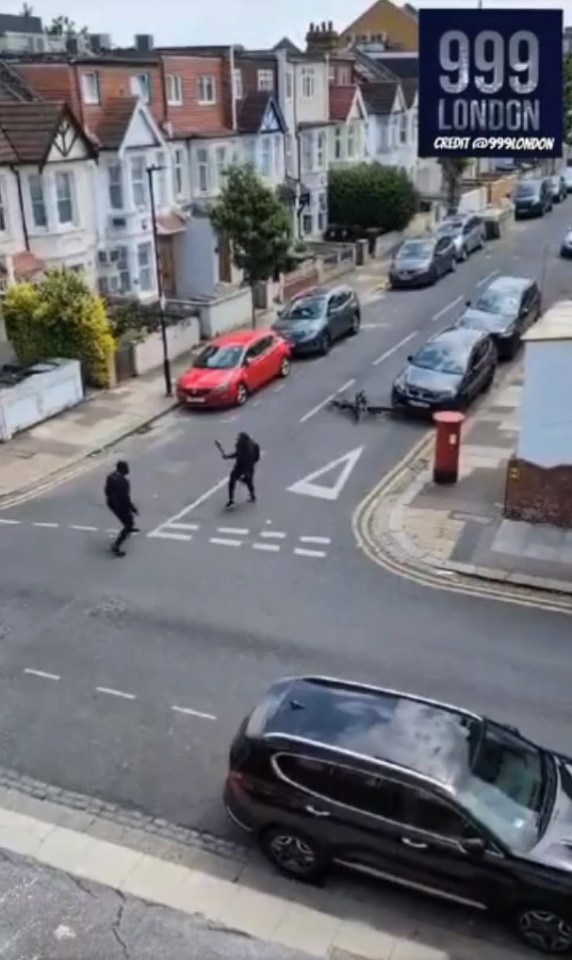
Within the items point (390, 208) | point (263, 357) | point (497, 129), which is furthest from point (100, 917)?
point (390, 208)

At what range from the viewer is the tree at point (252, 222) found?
31.6 metres

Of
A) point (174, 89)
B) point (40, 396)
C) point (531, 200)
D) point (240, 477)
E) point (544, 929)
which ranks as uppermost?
point (174, 89)

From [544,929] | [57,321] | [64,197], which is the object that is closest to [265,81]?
[64,197]

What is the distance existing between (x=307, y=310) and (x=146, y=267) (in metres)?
7.25

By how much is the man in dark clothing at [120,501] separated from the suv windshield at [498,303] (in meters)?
15.9

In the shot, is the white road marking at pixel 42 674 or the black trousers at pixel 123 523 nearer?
the white road marking at pixel 42 674

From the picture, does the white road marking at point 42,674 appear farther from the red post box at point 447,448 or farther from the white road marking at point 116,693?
the red post box at point 447,448

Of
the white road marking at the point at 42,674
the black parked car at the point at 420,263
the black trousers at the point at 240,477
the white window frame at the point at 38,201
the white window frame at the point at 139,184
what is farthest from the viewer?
the black parked car at the point at 420,263

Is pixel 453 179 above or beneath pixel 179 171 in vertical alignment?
beneath

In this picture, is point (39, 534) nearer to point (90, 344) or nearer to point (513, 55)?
point (90, 344)

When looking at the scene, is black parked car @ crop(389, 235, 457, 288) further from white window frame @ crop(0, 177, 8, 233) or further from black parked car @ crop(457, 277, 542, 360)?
white window frame @ crop(0, 177, 8, 233)

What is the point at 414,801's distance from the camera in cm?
898

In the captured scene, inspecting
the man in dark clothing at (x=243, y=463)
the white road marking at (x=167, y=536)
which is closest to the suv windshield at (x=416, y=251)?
the man in dark clothing at (x=243, y=463)

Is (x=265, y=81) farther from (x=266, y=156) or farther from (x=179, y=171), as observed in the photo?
(x=179, y=171)
